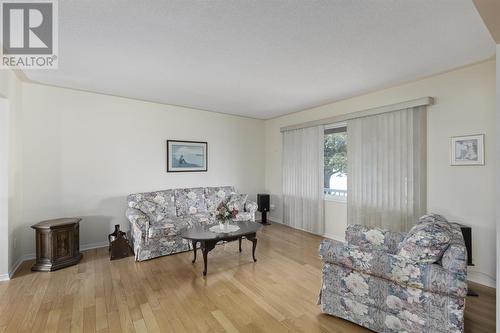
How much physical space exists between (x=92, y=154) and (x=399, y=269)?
14.5 ft

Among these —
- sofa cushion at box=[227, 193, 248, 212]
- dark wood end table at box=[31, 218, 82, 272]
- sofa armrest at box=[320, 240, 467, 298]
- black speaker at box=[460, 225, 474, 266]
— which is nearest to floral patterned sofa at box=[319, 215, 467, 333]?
sofa armrest at box=[320, 240, 467, 298]

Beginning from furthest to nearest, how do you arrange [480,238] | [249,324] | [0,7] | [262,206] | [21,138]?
[262,206]
[21,138]
[480,238]
[249,324]
[0,7]

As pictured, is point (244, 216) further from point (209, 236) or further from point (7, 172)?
point (7, 172)

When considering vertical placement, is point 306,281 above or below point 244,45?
below

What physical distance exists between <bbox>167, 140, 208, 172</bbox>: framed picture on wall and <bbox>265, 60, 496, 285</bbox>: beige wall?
11.9 feet

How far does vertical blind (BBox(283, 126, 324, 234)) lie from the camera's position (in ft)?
15.4

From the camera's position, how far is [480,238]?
2.78 m

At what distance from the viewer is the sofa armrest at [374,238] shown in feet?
7.94

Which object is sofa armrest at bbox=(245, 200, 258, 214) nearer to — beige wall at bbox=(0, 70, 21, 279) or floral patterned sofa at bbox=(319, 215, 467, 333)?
floral patterned sofa at bbox=(319, 215, 467, 333)

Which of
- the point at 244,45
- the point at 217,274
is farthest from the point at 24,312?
the point at 244,45

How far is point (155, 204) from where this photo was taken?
410 cm

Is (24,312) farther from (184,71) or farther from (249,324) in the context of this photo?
(184,71)

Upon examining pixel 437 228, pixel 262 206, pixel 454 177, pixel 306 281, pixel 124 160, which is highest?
pixel 124 160

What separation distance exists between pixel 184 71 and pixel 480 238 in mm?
4097
